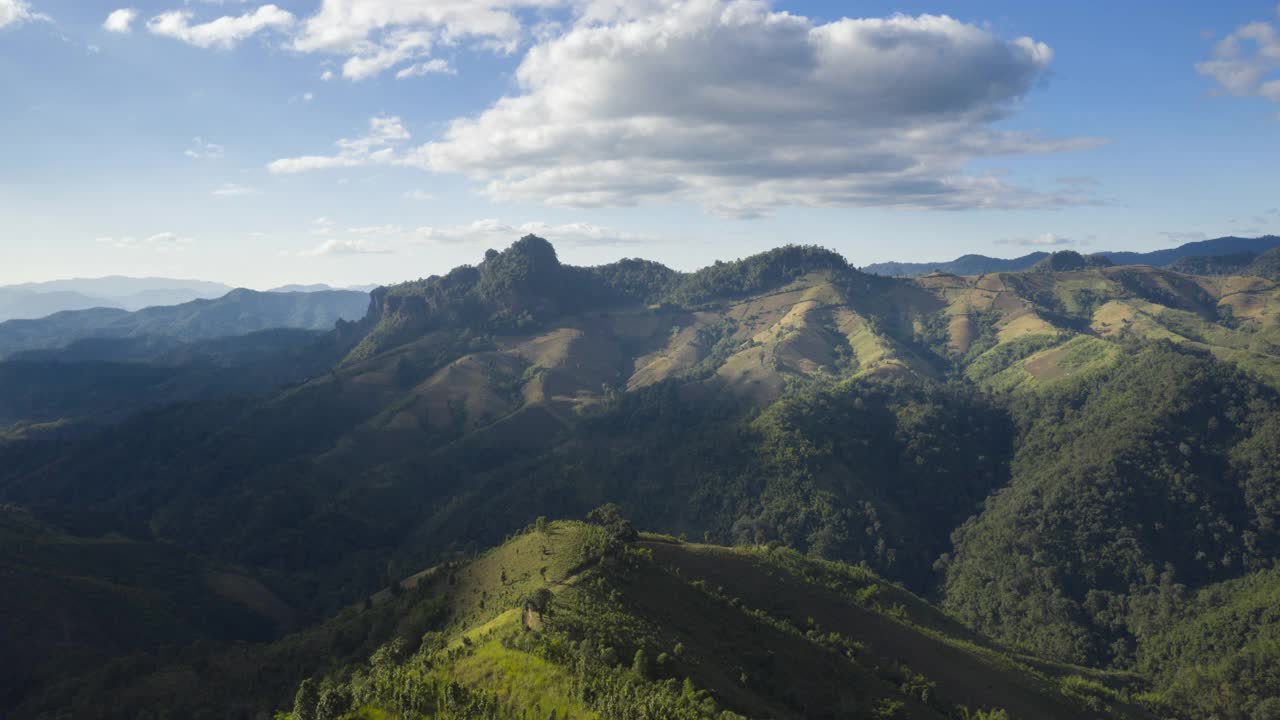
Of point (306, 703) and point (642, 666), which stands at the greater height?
point (642, 666)

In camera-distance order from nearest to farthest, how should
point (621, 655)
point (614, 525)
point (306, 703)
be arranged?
point (306, 703) < point (621, 655) < point (614, 525)

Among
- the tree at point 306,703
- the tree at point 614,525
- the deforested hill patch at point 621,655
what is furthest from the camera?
the tree at point 614,525

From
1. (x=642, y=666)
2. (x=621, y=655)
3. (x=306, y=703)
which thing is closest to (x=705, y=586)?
(x=621, y=655)

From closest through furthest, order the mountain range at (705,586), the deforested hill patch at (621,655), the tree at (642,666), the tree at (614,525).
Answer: the deforested hill patch at (621,655), the tree at (642,666), the mountain range at (705,586), the tree at (614,525)

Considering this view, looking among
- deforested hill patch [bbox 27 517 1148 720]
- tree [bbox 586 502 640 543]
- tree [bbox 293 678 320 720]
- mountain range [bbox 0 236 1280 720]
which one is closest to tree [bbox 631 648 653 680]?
deforested hill patch [bbox 27 517 1148 720]

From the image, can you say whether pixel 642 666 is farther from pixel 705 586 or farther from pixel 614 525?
pixel 705 586

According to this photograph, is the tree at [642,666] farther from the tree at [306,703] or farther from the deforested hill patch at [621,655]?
the tree at [306,703]

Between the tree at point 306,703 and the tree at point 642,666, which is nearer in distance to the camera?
the tree at point 306,703

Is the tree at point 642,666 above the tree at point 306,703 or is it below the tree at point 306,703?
above

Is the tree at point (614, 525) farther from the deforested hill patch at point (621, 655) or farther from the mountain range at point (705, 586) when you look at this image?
the mountain range at point (705, 586)

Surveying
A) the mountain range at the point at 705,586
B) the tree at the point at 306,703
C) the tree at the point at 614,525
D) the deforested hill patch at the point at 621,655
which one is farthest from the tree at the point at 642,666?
the tree at the point at 614,525

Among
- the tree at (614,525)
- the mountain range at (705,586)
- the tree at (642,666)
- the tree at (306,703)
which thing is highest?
the tree at (614,525)

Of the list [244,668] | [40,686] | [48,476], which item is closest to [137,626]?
[40,686]
